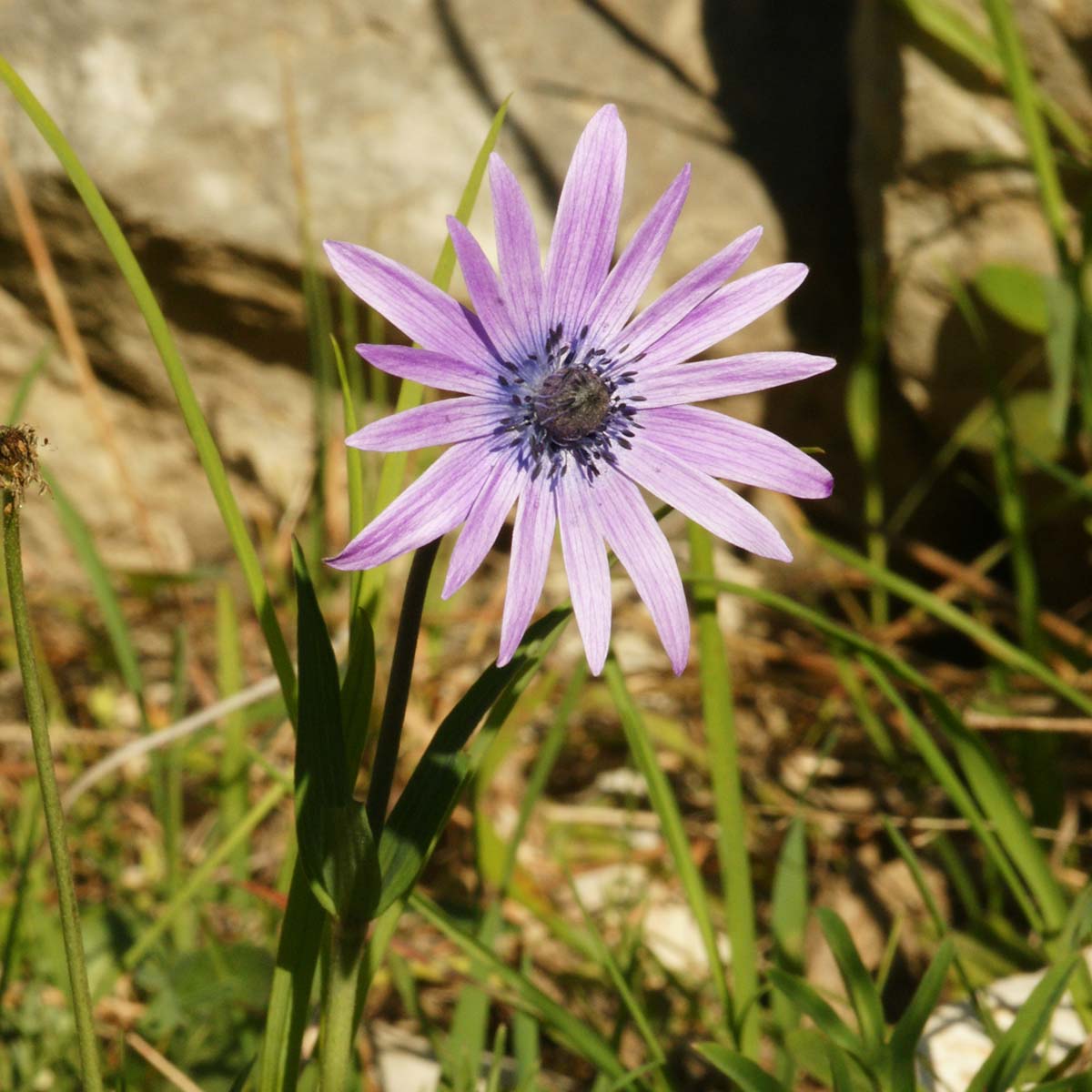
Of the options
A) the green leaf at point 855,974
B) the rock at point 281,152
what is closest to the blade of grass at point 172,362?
the green leaf at point 855,974

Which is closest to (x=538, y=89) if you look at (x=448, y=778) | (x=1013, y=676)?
(x=1013, y=676)

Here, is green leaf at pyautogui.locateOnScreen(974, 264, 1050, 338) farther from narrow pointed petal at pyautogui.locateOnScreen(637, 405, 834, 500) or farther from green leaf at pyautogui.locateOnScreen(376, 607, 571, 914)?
green leaf at pyautogui.locateOnScreen(376, 607, 571, 914)

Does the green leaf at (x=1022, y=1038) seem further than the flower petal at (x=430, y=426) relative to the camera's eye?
Yes

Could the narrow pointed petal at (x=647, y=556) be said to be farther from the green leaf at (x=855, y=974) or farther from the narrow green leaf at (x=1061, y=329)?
the narrow green leaf at (x=1061, y=329)

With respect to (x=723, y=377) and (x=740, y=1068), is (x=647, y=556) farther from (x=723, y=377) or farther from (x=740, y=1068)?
(x=740, y=1068)

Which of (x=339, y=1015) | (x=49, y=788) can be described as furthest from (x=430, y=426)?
(x=339, y=1015)

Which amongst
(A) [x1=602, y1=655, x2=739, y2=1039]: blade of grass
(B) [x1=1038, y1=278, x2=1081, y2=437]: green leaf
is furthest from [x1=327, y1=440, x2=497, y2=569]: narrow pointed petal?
(B) [x1=1038, y1=278, x2=1081, y2=437]: green leaf
